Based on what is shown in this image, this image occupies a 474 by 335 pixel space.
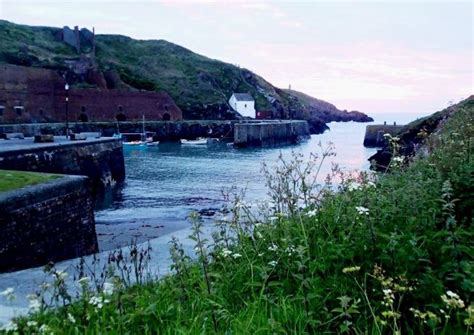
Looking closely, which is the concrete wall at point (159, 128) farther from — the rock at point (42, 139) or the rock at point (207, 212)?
the rock at point (207, 212)

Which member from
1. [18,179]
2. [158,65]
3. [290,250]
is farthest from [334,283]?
[158,65]

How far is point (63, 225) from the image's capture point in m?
12.0

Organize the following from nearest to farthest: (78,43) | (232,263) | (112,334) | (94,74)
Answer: (112,334), (232,263), (94,74), (78,43)

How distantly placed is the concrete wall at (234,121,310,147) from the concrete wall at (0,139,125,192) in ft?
112

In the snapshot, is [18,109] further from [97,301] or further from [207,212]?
[97,301]

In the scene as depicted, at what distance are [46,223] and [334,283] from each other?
30.4 ft

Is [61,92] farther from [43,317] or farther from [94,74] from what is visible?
[43,317]

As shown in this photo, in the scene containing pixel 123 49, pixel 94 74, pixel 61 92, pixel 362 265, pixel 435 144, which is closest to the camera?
pixel 362 265

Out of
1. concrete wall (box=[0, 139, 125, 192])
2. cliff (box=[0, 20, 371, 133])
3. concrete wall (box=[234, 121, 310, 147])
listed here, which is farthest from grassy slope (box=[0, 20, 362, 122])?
concrete wall (box=[0, 139, 125, 192])

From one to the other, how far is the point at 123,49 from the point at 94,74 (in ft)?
172

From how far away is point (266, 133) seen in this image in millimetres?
73188

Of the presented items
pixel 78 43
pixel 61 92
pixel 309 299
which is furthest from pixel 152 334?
pixel 78 43

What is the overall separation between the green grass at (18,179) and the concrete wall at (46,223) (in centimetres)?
31

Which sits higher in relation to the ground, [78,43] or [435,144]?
[78,43]
